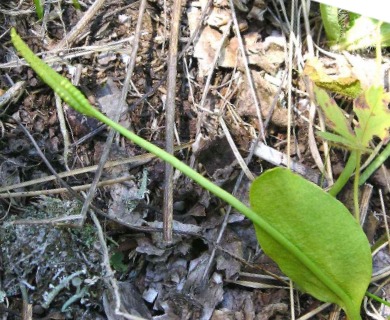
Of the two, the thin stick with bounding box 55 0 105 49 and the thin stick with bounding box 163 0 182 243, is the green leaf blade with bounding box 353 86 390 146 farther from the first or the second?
the thin stick with bounding box 55 0 105 49

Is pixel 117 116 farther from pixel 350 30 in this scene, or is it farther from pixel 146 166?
pixel 350 30

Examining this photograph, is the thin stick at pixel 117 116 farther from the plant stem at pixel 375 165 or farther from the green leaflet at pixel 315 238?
the plant stem at pixel 375 165

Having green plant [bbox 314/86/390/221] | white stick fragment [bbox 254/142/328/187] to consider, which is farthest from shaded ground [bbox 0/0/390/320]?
green plant [bbox 314/86/390/221]

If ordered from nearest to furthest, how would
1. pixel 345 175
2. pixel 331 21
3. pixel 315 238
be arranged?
1. pixel 315 238
2. pixel 345 175
3. pixel 331 21

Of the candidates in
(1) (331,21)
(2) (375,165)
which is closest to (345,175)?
(2) (375,165)

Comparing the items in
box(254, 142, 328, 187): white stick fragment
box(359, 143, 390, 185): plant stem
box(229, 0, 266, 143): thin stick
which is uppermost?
box(229, 0, 266, 143): thin stick

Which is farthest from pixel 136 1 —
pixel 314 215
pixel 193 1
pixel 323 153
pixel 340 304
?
pixel 340 304
